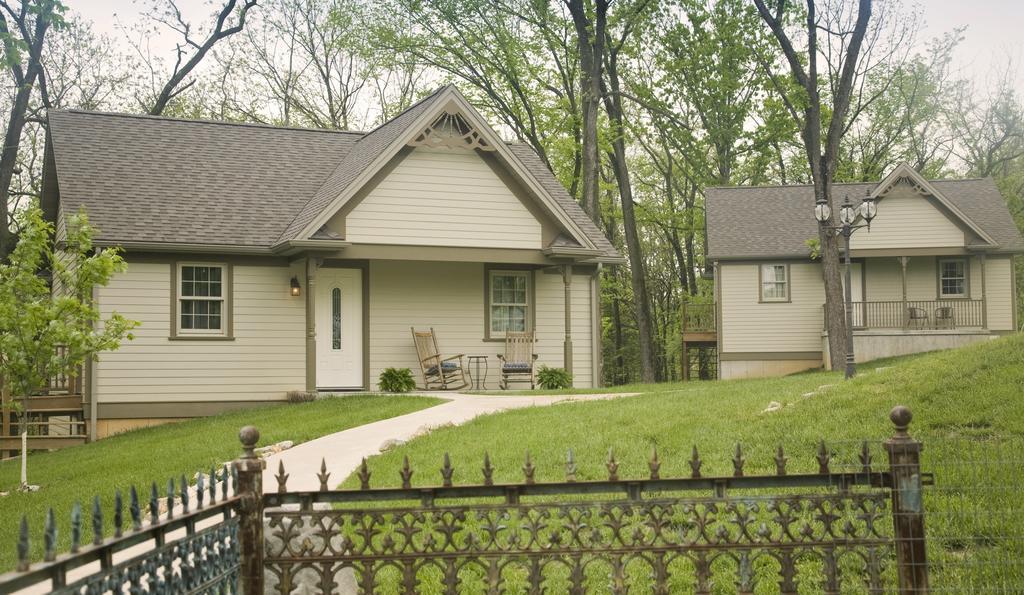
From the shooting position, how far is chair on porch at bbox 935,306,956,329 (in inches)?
1122

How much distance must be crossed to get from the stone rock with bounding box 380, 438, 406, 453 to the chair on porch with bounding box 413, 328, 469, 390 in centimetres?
760

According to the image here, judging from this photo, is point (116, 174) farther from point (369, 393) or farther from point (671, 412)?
point (671, 412)

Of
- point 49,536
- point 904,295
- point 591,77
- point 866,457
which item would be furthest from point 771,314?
point 49,536

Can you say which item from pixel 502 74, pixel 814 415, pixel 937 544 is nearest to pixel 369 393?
pixel 814 415

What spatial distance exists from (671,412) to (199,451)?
6.29 metres

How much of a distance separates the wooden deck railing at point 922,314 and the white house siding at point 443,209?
42.4 feet

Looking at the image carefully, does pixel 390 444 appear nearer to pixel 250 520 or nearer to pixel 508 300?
pixel 250 520

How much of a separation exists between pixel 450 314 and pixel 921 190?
1561 centimetres

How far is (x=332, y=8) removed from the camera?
119 ft

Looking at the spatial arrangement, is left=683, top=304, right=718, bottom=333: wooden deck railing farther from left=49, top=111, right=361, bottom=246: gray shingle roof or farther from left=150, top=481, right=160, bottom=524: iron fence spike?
left=150, top=481, right=160, bottom=524: iron fence spike

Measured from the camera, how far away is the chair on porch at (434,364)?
66.0 ft

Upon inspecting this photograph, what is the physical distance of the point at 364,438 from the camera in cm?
1296

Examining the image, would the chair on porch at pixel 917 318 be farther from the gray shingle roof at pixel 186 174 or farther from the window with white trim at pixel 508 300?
the gray shingle roof at pixel 186 174

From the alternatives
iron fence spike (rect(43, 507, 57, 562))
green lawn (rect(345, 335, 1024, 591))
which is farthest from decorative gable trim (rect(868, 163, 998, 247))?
iron fence spike (rect(43, 507, 57, 562))
